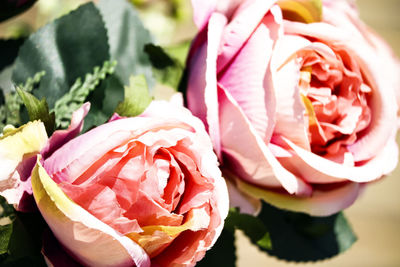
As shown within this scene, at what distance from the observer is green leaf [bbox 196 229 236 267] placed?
0.92 ft

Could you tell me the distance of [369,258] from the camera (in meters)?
0.57

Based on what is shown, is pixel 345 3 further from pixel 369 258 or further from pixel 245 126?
pixel 369 258

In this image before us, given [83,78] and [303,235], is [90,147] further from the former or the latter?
[303,235]

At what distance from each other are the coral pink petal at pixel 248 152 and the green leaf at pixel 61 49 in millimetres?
73

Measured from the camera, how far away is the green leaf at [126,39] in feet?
0.89

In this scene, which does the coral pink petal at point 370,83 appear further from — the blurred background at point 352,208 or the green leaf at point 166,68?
the blurred background at point 352,208

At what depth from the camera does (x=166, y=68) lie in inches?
11.0

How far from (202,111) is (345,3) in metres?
0.11

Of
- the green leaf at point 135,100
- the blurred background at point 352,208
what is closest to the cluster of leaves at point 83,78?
the green leaf at point 135,100

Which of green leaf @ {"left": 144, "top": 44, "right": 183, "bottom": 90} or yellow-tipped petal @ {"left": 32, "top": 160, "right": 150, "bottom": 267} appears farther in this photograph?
green leaf @ {"left": 144, "top": 44, "right": 183, "bottom": 90}

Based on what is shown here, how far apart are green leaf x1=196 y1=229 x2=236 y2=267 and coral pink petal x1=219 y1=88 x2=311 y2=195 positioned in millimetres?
48

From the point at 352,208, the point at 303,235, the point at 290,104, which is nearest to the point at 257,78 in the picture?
the point at 290,104

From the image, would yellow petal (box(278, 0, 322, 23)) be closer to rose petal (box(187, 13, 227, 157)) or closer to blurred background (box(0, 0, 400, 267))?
rose petal (box(187, 13, 227, 157))

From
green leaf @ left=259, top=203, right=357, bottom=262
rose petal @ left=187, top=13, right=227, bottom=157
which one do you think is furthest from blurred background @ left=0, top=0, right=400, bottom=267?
rose petal @ left=187, top=13, right=227, bottom=157
